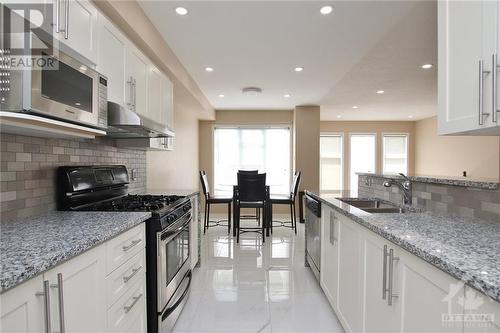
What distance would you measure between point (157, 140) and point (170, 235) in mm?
1306

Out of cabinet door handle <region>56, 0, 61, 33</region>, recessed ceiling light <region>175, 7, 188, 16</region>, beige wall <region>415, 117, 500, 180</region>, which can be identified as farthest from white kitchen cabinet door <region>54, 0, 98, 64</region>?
beige wall <region>415, 117, 500, 180</region>

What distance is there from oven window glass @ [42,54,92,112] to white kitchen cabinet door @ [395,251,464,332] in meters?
1.67

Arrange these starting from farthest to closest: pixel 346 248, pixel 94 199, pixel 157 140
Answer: pixel 157 140
pixel 94 199
pixel 346 248

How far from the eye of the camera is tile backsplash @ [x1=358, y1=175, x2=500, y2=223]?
139cm

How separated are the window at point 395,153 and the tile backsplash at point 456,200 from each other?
568 cm

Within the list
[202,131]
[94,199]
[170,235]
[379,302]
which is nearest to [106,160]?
[94,199]

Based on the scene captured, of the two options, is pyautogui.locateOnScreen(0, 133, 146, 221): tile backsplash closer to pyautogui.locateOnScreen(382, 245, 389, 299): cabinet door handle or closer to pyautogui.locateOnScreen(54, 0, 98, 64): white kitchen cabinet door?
pyautogui.locateOnScreen(54, 0, 98, 64): white kitchen cabinet door

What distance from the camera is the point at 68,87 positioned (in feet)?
4.31

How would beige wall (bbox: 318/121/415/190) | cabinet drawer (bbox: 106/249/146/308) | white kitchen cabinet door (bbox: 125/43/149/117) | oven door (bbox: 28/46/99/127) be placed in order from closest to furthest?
oven door (bbox: 28/46/99/127) < cabinet drawer (bbox: 106/249/146/308) < white kitchen cabinet door (bbox: 125/43/149/117) < beige wall (bbox: 318/121/415/190)

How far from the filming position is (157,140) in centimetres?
283

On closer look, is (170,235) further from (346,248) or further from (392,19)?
(392,19)

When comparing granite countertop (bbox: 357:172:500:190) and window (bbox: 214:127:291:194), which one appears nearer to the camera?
granite countertop (bbox: 357:172:500:190)

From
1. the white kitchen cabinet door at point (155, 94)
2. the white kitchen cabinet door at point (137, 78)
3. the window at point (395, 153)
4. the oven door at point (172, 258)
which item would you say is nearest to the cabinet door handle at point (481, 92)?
the oven door at point (172, 258)

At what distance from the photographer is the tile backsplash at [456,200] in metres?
1.39
